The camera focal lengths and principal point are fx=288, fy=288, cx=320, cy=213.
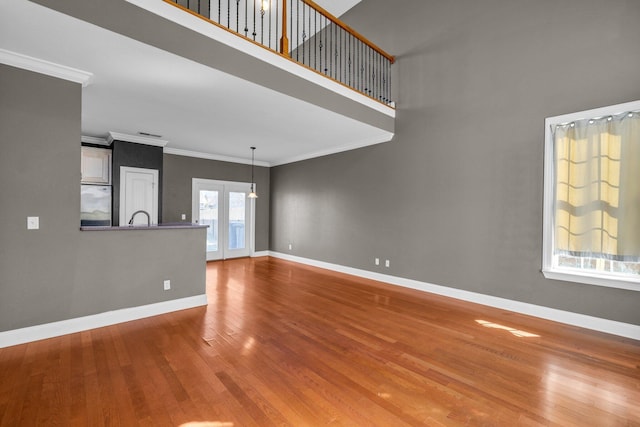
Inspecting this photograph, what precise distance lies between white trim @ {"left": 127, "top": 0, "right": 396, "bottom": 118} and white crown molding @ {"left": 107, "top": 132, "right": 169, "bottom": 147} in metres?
3.52

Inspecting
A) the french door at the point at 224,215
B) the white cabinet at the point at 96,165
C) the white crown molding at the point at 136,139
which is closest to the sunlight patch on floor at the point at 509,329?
the french door at the point at 224,215

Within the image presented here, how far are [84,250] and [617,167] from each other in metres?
5.82

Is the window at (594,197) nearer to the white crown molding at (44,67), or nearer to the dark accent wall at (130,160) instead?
the white crown molding at (44,67)

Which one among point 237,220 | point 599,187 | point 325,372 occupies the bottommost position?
point 325,372

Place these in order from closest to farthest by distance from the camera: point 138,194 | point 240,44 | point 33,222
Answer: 1. point 33,222
2. point 240,44
3. point 138,194

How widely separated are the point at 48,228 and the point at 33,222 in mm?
125

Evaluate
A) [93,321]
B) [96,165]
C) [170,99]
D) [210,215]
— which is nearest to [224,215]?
[210,215]

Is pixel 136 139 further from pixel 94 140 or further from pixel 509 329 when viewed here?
pixel 509 329

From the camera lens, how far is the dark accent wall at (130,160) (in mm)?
5520

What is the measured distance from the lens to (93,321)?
10.4ft

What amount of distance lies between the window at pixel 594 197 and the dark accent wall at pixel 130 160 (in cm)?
667

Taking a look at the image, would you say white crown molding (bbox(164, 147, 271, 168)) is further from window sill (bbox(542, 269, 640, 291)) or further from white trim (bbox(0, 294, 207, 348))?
window sill (bbox(542, 269, 640, 291))

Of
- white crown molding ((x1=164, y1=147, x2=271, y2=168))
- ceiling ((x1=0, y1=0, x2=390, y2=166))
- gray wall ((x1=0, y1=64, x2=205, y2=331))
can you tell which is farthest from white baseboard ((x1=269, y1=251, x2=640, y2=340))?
white crown molding ((x1=164, y1=147, x2=271, y2=168))

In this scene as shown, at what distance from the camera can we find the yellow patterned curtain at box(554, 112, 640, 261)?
3010 millimetres
